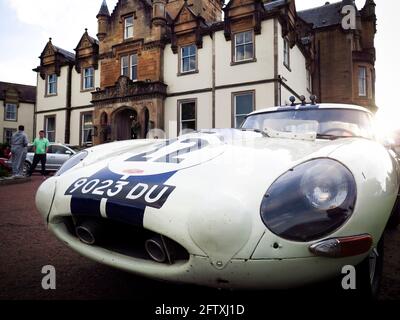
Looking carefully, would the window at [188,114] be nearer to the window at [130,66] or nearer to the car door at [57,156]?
the window at [130,66]

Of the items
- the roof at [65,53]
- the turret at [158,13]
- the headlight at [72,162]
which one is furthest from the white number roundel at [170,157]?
the roof at [65,53]

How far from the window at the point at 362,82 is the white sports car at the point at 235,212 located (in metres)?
24.4

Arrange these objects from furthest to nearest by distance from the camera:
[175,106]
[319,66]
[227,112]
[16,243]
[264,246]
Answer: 1. [319,66]
2. [175,106]
3. [227,112]
4. [16,243]
5. [264,246]

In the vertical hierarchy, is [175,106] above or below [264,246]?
above

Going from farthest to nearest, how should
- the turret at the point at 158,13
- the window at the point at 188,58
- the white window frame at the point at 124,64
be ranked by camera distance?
the white window frame at the point at 124,64 → the turret at the point at 158,13 → the window at the point at 188,58

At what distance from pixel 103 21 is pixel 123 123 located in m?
6.81

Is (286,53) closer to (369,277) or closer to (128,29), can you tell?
(128,29)

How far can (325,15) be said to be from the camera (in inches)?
1017

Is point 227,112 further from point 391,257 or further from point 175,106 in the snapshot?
point 391,257

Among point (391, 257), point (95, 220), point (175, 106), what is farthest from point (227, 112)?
point (95, 220)

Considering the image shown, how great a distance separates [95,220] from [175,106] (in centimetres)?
1651

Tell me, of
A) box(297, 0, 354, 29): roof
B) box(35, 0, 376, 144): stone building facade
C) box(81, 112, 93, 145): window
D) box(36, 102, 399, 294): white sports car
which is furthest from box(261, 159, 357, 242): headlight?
box(297, 0, 354, 29): roof

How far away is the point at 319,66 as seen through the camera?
2388 centimetres

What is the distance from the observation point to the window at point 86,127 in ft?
69.3
